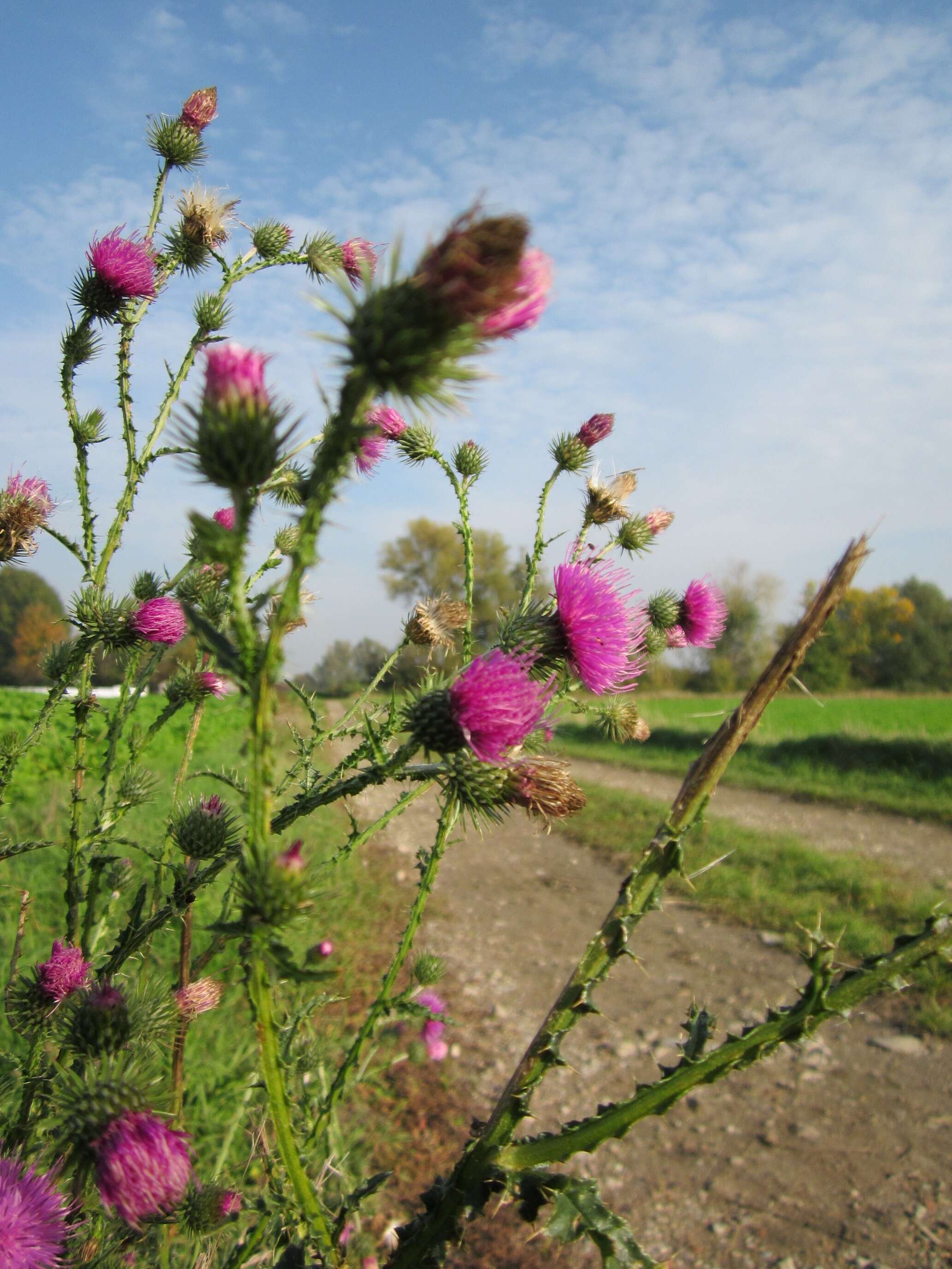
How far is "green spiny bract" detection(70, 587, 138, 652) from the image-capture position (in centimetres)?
178

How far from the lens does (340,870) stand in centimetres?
875

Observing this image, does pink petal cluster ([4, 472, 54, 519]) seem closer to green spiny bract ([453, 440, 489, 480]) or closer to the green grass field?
green spiny bract ([453, 440, 489, 480])

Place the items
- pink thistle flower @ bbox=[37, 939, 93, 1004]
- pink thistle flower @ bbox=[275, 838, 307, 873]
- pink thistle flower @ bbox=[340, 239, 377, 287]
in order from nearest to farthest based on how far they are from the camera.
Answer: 1. pink thistle flower @ bbox=[275, 838, 307, 873]
2. pink thistle flower @ bbox=[37, 939, 93, 1004]
3. pink thistle flower @ bbox=[340, 239, 377, 287]

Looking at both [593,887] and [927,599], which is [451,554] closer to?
[593,887]

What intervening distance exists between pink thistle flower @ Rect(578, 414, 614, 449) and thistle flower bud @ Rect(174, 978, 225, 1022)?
6.24 feet

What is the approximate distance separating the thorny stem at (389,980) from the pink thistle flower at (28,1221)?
452mm

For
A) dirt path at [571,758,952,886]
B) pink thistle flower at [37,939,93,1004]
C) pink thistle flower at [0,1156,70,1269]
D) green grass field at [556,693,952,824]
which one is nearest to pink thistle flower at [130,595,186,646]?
pink thistle flower at [37,939,93,1004]

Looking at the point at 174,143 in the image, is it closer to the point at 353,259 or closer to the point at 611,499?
the point at 353,259

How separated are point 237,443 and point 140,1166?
2.87 feet

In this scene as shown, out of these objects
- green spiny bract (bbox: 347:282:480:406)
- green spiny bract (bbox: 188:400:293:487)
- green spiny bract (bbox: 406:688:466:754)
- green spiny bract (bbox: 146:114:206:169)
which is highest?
green spiny bract (bbox: 146:114:206:169)

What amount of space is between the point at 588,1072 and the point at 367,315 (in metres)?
5.86

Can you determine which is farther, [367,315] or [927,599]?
[927,599]

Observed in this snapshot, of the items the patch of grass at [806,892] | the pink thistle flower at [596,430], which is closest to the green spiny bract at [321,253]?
the pink thistle flower at [596,430]

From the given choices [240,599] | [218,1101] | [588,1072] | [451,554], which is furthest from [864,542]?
[451,554]
